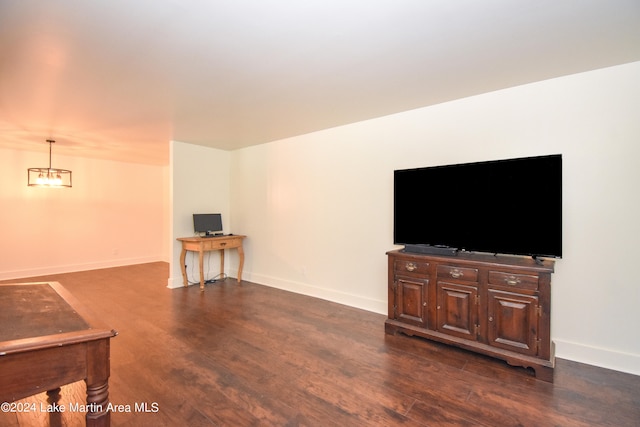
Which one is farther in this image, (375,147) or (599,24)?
(375,147)

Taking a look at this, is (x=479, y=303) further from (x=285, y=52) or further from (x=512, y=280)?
(x=285, y=52)

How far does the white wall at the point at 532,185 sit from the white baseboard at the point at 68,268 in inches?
162

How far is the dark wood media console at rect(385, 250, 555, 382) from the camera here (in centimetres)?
225

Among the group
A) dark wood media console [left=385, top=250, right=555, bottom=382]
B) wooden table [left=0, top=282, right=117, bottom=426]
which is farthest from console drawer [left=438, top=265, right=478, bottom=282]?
wooden table [left=0, top=282, right=117, bottom=426]

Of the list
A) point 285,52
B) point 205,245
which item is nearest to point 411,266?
point 285,52

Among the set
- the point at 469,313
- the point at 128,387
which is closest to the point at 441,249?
the point at 469,313

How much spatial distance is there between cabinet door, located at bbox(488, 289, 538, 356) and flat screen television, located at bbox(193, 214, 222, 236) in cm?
421

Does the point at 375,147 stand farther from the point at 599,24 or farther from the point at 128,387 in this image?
the point at 128,387

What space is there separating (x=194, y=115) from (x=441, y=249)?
3102 mm

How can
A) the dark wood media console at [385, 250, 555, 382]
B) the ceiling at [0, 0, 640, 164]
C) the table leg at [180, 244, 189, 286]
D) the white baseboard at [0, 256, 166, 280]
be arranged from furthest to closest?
the white baseboard at [0, 256, 166, 280] < the table leg at [180, 244, 189, 286] < the dark wood media console at [385, 250, 555, 382] < the ceiling at [0, 0, 640, 164]

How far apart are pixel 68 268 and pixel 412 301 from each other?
22.3 ft

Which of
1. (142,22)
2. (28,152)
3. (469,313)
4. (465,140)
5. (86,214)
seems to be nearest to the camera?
(142,22)

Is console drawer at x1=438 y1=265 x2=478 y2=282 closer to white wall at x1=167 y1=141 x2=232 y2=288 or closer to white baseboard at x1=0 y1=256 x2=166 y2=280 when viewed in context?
white wall at x1=167 y1=141 x2=232 y2=288

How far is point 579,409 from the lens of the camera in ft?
6.13
